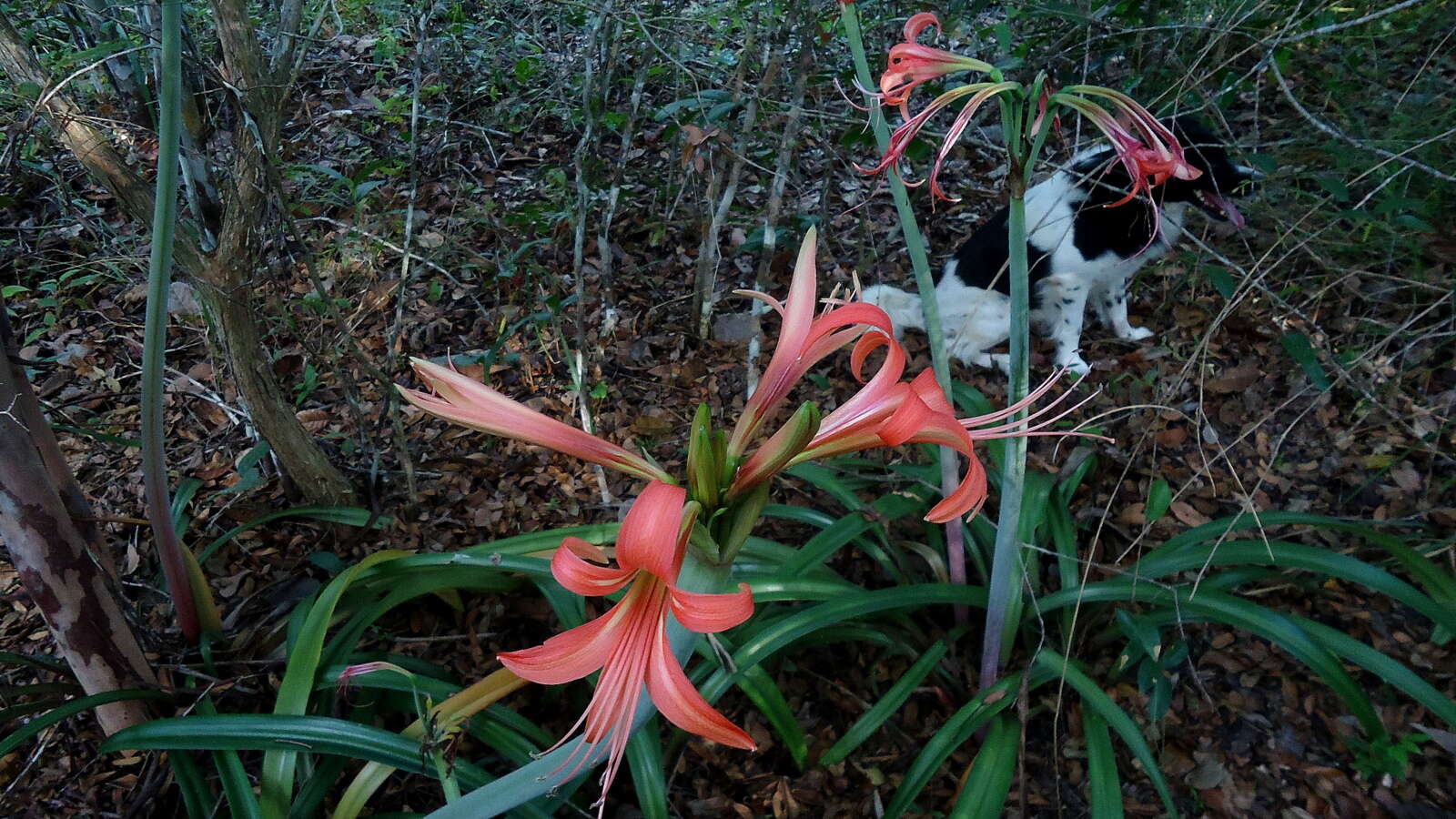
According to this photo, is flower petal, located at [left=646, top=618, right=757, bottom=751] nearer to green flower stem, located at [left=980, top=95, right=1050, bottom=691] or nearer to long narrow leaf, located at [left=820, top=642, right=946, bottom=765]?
green flower stem, located at [left=980, top=95, right=1050, bottom=691]

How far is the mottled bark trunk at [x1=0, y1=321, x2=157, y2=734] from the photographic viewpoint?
4.87 ft

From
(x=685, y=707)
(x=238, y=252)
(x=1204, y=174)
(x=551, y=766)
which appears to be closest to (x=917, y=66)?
(x=685, y=707)

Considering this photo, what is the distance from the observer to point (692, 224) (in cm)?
353

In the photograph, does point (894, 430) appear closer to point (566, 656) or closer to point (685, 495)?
point (685, 495)

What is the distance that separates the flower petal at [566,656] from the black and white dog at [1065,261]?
1.95 metres

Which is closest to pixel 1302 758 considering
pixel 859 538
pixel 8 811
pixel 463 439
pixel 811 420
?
pixel 859 538

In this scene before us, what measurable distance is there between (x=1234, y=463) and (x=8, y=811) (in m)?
3.14

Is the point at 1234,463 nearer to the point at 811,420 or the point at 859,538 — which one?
the point at 859,538

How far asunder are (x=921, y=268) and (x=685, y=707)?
45.7 inches

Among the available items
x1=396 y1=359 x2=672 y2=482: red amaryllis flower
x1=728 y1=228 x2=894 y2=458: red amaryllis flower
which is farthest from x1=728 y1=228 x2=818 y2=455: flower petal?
x1=396 y1=359 x2=672 y2=482: red amaryllis flower

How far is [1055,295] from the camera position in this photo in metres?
2.89

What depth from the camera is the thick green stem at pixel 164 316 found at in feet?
4.11

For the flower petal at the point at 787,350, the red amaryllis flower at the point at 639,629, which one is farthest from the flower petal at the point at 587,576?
the flower petal at the point at 787,350

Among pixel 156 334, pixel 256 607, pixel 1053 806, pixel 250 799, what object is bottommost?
pixel 1053 806
